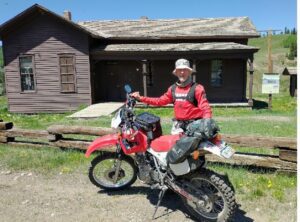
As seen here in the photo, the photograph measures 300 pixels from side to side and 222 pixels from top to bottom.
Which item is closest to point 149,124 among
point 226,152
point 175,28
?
point 226,152

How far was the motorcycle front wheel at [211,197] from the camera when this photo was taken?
388 cm

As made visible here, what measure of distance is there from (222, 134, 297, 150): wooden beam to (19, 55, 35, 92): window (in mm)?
16298

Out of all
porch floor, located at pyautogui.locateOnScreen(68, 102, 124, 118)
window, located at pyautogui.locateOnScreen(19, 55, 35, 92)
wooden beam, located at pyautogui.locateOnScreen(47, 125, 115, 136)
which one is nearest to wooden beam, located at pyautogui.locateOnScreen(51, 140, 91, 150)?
wooden beam, located at pyautogui.locateOnScreen(47, 125, 115, 136)

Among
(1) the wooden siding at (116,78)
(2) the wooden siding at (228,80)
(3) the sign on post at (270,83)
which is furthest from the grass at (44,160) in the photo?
(2) the wooden siding at (228,80)

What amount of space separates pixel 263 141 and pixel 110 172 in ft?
8.28

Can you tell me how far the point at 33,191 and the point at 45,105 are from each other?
15.3 m

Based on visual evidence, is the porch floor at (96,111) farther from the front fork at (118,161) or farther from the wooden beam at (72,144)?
the front fork at (118,161)

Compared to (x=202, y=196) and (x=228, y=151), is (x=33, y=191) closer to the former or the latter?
(x=202, y=196)

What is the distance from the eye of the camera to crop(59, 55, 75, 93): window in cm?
1917

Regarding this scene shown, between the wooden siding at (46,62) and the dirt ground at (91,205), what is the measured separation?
14033mm

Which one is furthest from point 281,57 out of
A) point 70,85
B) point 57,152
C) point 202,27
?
point 57,152

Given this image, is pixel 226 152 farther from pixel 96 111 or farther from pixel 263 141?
pixel 96 111

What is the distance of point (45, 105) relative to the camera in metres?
19.9

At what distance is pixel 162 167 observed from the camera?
437 centimetres
